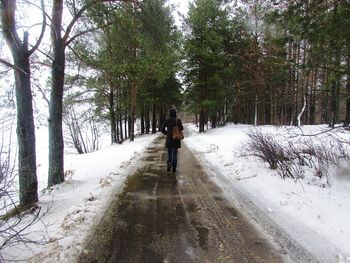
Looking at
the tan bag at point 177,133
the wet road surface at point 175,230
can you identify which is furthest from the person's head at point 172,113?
the wet road surface at point 175,230

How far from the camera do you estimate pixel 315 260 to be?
422 centimetres

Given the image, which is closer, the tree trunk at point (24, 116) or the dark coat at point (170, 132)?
the tree trunk at point (24, 116)

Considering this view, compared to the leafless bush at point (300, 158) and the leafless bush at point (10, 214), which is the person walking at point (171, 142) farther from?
the leafless bush at point (10, 214)

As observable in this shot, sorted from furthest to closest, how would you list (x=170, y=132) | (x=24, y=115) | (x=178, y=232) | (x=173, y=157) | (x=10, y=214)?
(x=170, y=132)
(x=173, y=157)
(x=24, y=115)
(x=10, y=214)
(x=178, y=232)

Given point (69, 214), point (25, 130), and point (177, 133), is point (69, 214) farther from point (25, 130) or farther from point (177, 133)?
point (177, 133)

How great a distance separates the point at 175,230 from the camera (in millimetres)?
5270

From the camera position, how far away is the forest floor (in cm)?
434

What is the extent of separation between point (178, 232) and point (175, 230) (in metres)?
0.10

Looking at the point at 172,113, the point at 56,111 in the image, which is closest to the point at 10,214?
the point at 56,111

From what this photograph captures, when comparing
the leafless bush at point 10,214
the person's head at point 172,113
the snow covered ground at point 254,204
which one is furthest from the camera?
the person's head at point 172,113

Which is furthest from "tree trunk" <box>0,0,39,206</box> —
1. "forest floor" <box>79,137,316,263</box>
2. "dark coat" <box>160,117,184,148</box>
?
"dark coat" <box>160,117,184,148</box>

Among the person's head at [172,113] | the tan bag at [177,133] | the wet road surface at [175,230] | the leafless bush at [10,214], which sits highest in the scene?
the person's head at [172,113]

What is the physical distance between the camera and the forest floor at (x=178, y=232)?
4.34 meters

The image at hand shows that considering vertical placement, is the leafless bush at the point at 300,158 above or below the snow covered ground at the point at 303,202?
above
